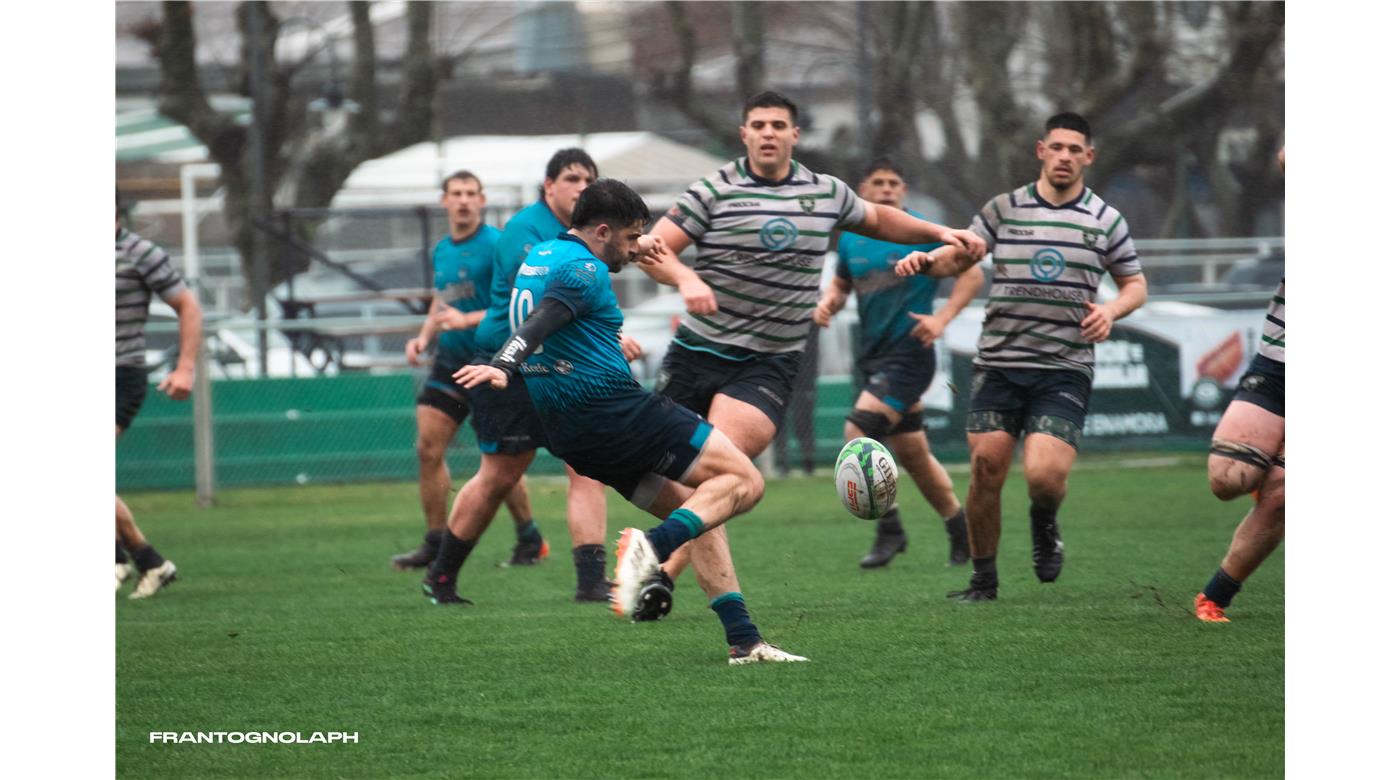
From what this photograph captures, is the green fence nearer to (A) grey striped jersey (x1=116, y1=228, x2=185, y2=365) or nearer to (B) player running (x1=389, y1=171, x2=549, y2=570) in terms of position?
(B) player running (x1=389, y1=171, x2=549, y2=570)

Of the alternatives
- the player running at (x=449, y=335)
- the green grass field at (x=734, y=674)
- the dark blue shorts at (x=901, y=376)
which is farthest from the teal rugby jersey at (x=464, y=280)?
the dark blue shorts at (x=901, y=376)

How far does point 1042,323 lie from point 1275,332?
4.75 feet

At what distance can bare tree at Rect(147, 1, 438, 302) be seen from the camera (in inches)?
842

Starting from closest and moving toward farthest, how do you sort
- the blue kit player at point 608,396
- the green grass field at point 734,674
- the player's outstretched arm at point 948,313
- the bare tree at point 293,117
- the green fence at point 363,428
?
the green grass field at point 734,674
the blue kit player at point 608,396
the player's outstretched arm at point 948,313
the green fence at point 363,428
the bare tree at point 293,117

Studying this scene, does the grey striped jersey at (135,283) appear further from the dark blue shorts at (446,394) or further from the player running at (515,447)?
the player running at (515,447)

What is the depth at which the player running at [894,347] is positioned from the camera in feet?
33.1

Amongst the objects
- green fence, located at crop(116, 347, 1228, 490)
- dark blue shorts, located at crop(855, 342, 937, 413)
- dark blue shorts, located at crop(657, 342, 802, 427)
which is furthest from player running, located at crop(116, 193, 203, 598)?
green fence, located at crop(116, 347, 1228, 490)

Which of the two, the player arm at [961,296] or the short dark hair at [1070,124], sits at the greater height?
the short dark hair at [1070,124]

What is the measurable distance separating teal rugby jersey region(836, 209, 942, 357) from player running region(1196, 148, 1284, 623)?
133 inches

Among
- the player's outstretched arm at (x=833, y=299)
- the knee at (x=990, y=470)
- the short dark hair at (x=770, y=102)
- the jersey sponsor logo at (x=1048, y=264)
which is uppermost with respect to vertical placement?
the short dark hair at (x=770, y=102)

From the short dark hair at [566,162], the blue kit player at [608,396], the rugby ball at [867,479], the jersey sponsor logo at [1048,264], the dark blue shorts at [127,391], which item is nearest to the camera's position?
the blue kit player at [608,396]

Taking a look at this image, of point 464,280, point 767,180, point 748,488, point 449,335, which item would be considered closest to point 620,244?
point 748,488

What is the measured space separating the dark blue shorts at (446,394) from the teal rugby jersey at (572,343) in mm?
3803
